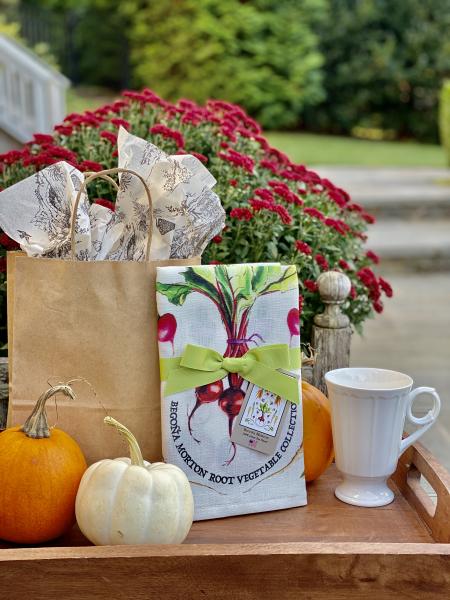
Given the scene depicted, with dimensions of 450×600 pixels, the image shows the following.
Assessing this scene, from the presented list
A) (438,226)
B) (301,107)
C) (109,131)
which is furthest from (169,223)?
(301,107)

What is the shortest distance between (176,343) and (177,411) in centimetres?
9

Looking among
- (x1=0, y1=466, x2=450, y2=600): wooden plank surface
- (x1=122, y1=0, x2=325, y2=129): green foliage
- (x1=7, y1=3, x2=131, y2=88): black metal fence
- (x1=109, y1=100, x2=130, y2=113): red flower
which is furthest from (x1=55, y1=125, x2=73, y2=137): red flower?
(x1=7, y1=3, x2=131, y2=88): black metal fence

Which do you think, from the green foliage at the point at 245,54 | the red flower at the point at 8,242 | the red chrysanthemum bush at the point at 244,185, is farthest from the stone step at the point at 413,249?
the green foliage at the point at 245,54

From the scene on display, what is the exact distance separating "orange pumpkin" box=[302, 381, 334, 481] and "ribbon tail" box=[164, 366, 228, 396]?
17cm

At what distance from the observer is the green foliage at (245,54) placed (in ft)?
34.8

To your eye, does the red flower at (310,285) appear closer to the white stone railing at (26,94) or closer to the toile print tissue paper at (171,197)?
the toile print tissue paper at (171,197)

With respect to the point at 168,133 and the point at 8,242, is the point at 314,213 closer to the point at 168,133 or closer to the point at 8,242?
the point at 168,133

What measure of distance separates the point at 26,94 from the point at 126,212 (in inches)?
187

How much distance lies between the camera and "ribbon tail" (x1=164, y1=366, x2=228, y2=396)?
118cm

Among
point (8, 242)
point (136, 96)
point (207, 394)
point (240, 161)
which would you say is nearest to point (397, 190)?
point (136, 96)

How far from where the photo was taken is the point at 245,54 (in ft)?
35.7

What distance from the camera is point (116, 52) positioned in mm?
12805

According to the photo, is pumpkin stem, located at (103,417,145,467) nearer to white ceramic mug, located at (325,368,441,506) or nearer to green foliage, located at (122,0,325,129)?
white ceramic mug, located at (325,368,441,506)

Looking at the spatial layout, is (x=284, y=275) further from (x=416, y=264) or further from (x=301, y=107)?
(x=301, y=107)
